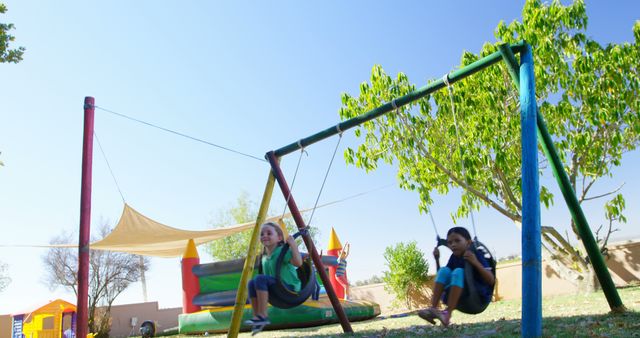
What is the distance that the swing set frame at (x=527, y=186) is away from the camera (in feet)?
11.1

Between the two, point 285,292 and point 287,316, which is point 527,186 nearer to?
point 285,292

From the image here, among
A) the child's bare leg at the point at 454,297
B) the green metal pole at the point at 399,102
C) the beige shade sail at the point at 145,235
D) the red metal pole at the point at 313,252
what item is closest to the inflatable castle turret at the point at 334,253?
the beige shade sail at the point at 145,235

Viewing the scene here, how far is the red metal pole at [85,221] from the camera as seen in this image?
5.49 meters

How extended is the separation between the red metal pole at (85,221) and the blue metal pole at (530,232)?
14.3 ft

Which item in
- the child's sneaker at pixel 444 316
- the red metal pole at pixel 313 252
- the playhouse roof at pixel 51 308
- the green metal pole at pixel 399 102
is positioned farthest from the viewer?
the playhouse roof at pixel 51 308

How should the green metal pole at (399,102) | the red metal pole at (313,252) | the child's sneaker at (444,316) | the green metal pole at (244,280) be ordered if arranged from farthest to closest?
the red metal pole at (313,252)
the green metal pole at (244,280)
the green metal pole at (399,102)
the child's sneaker at (444,316)

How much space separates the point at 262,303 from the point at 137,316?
639 inches

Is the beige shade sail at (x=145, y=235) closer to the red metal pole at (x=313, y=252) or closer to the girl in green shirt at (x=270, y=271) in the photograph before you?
the red metal pole at (x=313, y=252)

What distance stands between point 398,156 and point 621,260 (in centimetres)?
599

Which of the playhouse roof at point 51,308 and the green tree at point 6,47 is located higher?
the green tree at point 6,47

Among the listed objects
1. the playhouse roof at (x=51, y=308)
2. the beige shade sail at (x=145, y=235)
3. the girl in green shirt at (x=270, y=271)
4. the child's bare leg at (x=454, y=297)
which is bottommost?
the playhouse roof at (x=51, y=308)

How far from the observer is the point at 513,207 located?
10422mm

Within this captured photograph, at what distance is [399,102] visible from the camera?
4.86m

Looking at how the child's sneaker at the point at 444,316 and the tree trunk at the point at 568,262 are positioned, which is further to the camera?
the tree trunk at the point at 568,262
